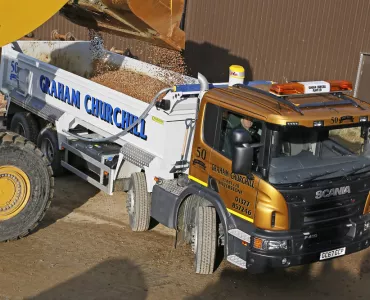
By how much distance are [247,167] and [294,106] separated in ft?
2.89

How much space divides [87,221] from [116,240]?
88cm

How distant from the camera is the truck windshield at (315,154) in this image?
7078mm

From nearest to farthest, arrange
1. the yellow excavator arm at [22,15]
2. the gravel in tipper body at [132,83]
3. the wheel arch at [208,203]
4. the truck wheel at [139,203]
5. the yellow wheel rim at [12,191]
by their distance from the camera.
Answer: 1. the yellow excavator arm at [22,15]
2. the wheel arch at [208,203]
3. the yellow wheel rim at [12,191]
4. the truck wheel at [139,203]
5. the gravel in tipper body at [132,83]

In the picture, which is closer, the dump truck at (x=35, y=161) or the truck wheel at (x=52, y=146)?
the dump truck at (x=35, y=161)

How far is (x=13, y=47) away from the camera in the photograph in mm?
12617

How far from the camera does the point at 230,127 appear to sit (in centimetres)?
758

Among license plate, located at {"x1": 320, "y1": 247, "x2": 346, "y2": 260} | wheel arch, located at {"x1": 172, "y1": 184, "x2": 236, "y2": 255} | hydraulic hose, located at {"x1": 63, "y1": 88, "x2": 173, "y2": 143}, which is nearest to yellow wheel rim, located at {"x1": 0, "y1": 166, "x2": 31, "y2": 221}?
hydraulic hose, located at {"x1": 63, "y1": 88, "x2": 173, "y2": 143}

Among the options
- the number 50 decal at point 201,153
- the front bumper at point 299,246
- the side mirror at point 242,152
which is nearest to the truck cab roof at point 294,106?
the side mirror at point 242,152

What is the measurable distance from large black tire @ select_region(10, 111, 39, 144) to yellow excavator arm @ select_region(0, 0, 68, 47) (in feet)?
17.1

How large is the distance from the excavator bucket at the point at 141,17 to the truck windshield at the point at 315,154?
110 inches

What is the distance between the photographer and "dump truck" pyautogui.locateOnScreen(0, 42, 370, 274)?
23.1 ft

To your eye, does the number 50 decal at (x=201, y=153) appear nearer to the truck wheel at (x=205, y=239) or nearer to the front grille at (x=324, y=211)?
the truck wheel at (x=205, y=239)

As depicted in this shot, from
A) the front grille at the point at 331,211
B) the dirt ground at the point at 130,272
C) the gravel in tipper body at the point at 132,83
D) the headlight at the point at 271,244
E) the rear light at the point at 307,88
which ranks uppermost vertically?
the rear light at the point at 307,88

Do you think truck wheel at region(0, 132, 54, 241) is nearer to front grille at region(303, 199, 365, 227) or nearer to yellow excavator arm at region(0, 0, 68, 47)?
yellow excavator arm at region(0, 0, 68, 47)
